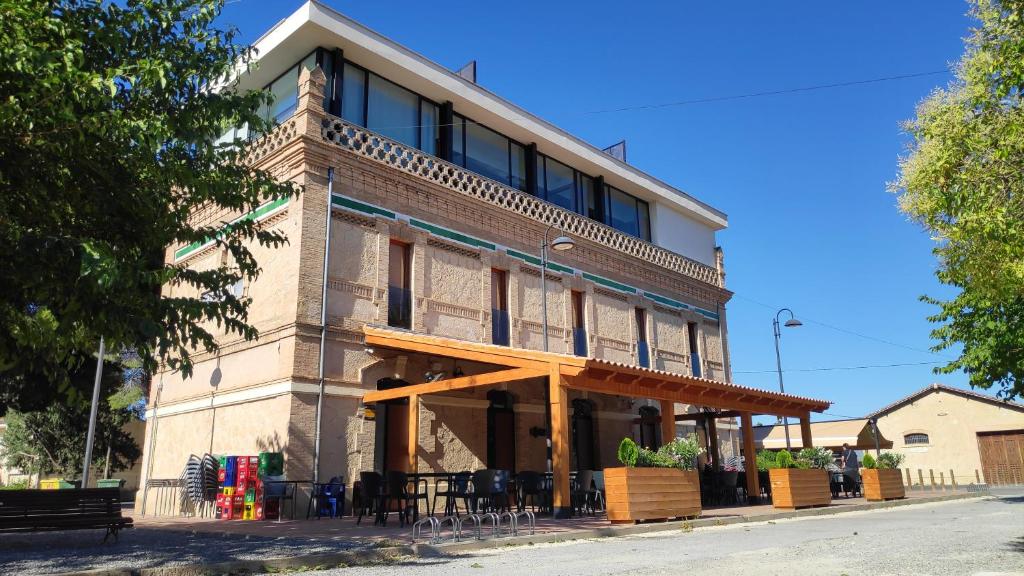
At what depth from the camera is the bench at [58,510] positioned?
889 cm

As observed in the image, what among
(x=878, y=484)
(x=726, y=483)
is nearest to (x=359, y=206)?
(x=726, y=483)

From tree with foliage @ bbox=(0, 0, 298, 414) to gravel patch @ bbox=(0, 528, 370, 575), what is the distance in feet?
5.85

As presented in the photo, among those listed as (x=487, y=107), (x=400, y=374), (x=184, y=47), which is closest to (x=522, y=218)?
(x=487, y=107)

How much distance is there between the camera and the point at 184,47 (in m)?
9.24

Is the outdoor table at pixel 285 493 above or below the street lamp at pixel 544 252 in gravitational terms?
below

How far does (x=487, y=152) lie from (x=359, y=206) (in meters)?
5.28

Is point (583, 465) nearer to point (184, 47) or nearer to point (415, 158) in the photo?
point (415, 158)

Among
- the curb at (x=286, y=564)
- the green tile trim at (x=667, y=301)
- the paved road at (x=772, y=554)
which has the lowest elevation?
the paved road at (x=772, y=554)

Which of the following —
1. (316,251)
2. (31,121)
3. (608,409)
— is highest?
(316,251)

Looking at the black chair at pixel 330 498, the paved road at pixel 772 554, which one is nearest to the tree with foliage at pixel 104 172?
the paved road at pixel 772 554

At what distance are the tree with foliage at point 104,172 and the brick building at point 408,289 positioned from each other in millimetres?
5299

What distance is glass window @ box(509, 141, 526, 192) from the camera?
21016 mm

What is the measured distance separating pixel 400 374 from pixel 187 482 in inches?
194

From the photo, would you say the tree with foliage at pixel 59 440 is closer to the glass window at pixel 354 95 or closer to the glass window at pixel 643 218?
Answer: the glass window at pixel 354 95
